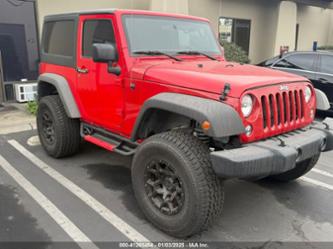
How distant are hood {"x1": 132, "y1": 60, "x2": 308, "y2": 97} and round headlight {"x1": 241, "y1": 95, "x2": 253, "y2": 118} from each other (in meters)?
0.08

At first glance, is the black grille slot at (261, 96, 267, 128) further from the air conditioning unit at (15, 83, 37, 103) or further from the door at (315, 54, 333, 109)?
the air conditioning unit at (15, 83, 37, 103)

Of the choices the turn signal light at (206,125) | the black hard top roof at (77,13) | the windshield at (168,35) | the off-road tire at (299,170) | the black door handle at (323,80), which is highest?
the black hard top roof at (77,13)

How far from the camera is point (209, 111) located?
2.65 metres

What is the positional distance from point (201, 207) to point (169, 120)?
1.07 meters

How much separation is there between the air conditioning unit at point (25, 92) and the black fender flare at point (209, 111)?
243 inches

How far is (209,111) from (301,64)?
5.49 metres

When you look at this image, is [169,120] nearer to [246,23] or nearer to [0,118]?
[0,118]

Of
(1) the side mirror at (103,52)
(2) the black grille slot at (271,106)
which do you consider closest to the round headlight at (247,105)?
(2) the black grille slot at (271,106)

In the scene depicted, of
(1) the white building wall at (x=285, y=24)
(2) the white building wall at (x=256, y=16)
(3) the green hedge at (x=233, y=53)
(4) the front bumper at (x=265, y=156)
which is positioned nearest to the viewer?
(4) the front bumper at (x=265, y=156)

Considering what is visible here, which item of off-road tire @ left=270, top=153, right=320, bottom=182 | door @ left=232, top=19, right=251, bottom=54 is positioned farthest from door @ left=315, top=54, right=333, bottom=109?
door @ left=232, top=19, right=251, bottom=54

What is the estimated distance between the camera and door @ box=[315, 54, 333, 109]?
22.4 feet

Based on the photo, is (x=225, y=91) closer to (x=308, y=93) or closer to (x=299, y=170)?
(x=308, y=93)

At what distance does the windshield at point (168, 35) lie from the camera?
12.1ft

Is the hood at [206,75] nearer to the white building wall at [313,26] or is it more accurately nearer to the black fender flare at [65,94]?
the black fender flare at [65,94]
